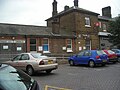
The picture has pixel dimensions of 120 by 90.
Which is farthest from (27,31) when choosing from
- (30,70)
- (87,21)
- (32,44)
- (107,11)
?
(107,11)

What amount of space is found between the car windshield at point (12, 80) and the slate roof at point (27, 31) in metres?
20.6

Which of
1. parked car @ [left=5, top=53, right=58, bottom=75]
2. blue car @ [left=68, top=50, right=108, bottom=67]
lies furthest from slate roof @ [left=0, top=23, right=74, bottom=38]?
parked car @ [left=5, top=53, right=58, bottom=75]

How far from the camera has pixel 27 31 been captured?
90.8ft

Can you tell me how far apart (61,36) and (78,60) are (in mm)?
10277

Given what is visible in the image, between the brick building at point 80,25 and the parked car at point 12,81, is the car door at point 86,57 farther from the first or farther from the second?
the parked car at point 12,81

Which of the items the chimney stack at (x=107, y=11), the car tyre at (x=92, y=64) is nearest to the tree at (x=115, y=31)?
the car tyre at (x=92, y=64)

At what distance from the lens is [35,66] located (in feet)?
43.3

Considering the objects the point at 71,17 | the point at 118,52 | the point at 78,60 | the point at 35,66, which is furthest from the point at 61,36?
the point at 35,66

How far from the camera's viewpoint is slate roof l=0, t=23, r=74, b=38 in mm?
25953

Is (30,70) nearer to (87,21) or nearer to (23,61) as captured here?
(23,61)

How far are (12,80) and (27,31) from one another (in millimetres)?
23984

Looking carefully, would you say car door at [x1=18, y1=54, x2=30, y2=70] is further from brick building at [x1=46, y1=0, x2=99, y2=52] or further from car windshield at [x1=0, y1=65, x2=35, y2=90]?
brick building at [x1=46, y1=0, x2=99, y2=52]

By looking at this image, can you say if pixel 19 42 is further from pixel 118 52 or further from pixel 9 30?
pixel 118 52

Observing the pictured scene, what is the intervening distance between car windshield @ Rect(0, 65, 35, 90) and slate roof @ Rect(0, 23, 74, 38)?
67.7 ft
